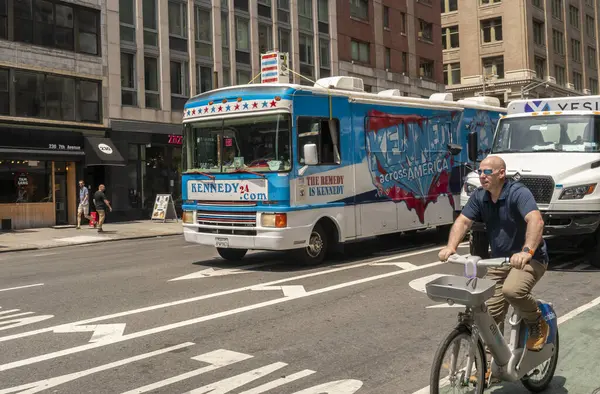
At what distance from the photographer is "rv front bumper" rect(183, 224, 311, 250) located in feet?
38.4

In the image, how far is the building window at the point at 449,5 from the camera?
65.2m

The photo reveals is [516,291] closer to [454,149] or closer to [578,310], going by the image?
[578,310]

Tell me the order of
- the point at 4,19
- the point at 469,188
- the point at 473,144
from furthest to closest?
the point at 4,19 < the point at 473,144 < the point at 469,188

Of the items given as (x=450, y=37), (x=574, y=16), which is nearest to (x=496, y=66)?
(x=450, y=37)

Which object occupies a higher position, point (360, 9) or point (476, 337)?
point (360, 9)

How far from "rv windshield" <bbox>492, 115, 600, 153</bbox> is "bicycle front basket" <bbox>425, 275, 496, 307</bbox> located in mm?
8186

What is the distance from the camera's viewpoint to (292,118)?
11.8 meters

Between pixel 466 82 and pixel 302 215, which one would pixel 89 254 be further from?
pixel 466 82

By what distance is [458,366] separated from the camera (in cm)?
445

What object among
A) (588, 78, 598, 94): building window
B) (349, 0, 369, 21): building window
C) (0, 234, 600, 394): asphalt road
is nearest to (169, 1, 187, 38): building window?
(349, 0, 369, 21): building window

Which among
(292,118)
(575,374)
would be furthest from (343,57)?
(575,374)

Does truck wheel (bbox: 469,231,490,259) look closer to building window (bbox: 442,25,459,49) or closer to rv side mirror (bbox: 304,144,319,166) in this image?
rv side mirror (bbox: 304,144,319,166)

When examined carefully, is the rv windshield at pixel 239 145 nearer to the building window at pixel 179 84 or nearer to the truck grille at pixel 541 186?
the truck grille at pixel 541 186

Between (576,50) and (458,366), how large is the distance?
3065 inches
